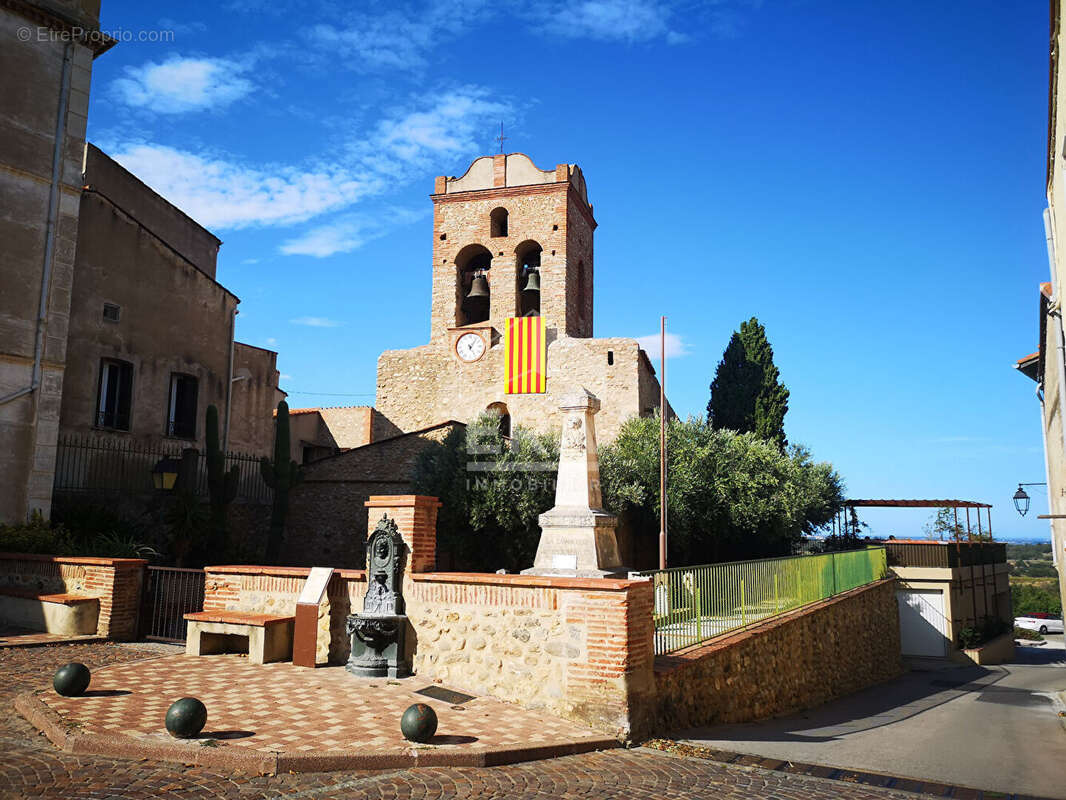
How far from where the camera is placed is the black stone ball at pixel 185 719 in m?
5.74

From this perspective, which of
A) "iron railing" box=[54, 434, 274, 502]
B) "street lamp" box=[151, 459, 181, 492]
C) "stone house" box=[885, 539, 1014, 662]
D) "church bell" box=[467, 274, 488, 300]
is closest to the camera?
"street lamp" box=[151, 459, 181, 492]

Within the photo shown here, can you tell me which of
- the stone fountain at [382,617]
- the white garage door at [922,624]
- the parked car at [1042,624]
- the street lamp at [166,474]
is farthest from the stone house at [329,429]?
the parked car at [1042,624]

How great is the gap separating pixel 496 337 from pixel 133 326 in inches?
488

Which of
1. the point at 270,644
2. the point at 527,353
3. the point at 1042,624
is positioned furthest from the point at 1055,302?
the point at 1042,624

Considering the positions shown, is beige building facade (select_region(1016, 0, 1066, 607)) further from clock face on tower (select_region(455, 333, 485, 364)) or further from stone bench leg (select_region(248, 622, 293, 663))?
clock face on tower (select_region(455, 333, 485, 364))

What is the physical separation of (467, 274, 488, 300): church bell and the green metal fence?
1623 cm

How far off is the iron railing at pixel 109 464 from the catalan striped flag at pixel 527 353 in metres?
10.3

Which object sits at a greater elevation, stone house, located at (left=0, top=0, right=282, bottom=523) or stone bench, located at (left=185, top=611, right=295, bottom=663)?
stone house, located at (left=0, top=0, right=282, bottom=523)

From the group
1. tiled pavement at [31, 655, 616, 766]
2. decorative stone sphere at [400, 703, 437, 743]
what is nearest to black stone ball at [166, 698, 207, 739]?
tiled pavement at [31, 655, 616, 766]

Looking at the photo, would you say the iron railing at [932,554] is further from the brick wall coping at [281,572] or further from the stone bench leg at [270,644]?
the stone bench leg at [270,644]

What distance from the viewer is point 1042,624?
4044 cm

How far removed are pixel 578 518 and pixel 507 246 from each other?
18645 millimetres

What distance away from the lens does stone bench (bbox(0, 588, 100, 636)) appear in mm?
10398

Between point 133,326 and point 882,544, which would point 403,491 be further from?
point 882,544
